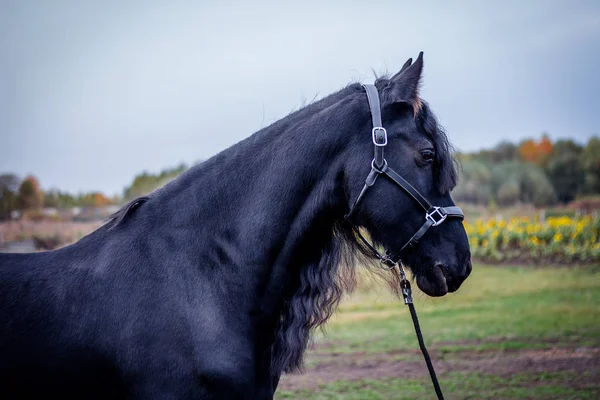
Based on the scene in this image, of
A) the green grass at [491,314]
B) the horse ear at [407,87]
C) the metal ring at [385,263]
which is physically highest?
the horse ear at [407,87]

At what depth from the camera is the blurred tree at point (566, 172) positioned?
25.2m

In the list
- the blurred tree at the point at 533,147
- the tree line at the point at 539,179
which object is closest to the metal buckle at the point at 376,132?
the tree line at the point at 539,179

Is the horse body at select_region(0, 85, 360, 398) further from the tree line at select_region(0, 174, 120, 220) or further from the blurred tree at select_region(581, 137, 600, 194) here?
the blurred tree at select_region(581, 137, 600, 194)

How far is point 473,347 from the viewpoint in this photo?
902cm

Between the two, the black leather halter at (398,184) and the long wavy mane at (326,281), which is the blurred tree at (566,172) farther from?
the black leather halter at (398,184)

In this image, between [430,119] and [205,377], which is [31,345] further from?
[430,119]

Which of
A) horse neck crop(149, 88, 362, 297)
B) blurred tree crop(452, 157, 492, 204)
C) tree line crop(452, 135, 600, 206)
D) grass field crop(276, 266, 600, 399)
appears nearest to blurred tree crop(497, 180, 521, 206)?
tree line crop(452, 135, 600, 206)

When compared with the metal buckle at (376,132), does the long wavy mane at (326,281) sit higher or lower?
lower

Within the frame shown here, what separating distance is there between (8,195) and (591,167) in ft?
78.8


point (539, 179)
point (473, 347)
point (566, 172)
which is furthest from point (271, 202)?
point (566, 172)

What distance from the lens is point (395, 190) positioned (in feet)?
9.72

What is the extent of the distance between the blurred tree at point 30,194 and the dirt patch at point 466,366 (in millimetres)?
13695

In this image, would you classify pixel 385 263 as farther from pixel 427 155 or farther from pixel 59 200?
pixel 59 200

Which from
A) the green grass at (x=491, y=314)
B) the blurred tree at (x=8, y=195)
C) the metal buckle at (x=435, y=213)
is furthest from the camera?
the blurred tree at (x=8, y=195)
